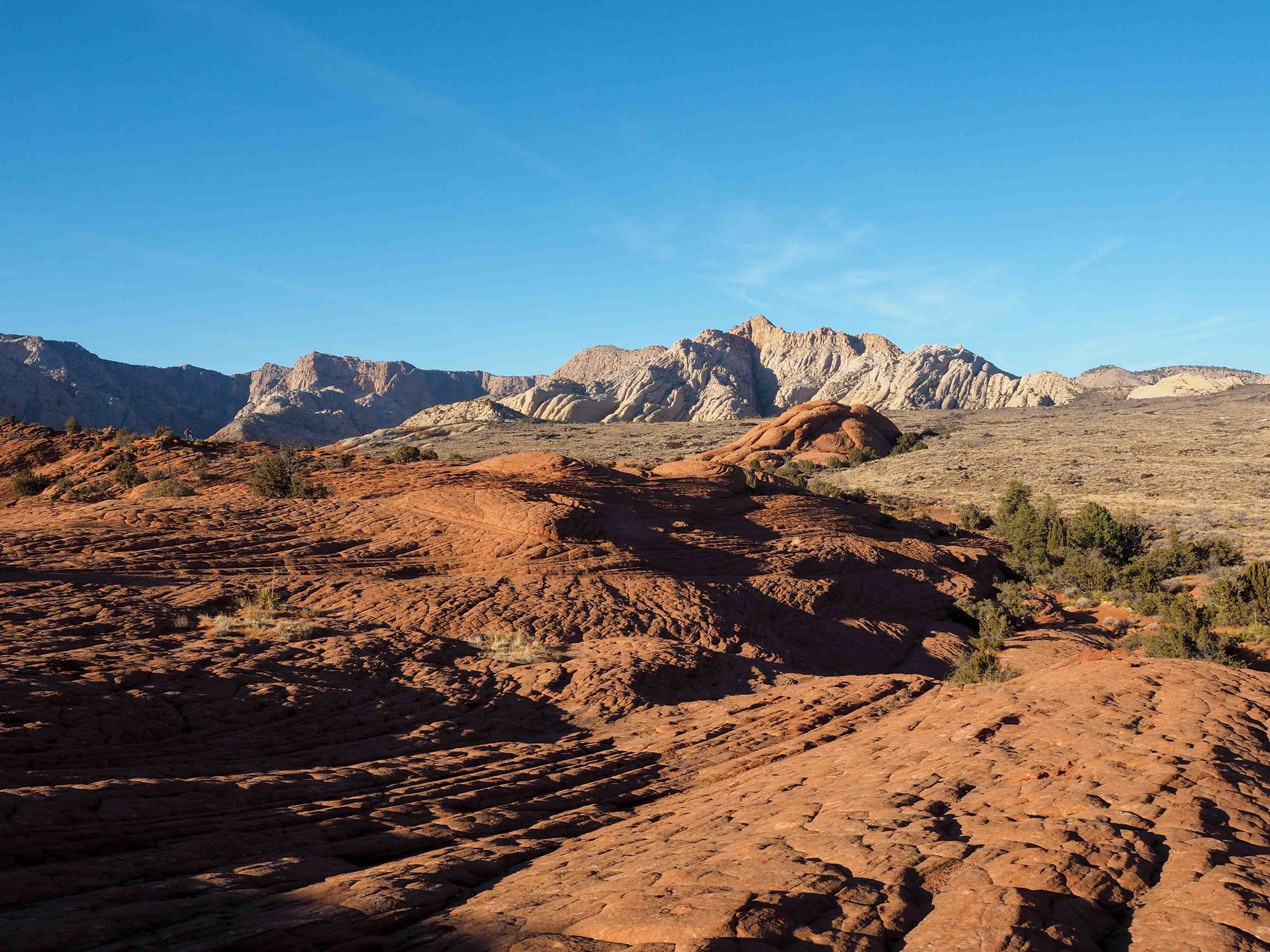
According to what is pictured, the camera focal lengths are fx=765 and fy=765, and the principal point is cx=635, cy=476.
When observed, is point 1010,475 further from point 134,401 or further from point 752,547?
point 134,401

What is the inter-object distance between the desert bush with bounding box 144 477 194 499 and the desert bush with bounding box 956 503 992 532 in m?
29.2

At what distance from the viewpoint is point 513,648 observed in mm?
14367

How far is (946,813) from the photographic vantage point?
6.88 meters

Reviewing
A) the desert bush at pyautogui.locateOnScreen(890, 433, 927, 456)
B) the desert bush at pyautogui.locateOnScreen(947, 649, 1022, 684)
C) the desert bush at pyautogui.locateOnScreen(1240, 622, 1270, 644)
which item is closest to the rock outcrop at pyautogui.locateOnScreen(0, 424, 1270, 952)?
the desert bush at pyautogui.locateOnScreen(947, 649, 1022, 684)

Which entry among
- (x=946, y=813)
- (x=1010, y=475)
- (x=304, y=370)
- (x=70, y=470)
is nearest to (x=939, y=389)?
(x=1010, y=475)

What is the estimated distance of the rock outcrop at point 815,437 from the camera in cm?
5244

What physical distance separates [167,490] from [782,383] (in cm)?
14434

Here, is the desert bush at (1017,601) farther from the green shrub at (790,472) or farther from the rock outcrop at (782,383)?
the rock outcrop at (782,383)

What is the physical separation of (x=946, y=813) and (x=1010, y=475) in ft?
132

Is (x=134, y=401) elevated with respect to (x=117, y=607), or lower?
elevated

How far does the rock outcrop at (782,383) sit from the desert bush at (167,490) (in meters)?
94.1

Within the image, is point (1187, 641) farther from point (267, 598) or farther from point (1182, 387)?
point (1182, 387)

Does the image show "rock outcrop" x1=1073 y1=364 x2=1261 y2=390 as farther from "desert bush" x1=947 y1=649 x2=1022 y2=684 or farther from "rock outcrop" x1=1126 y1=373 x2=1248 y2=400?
"desert bush" x1=947 y1=649 x2=1022 y2=684

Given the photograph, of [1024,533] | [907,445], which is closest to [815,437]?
[907,445]
